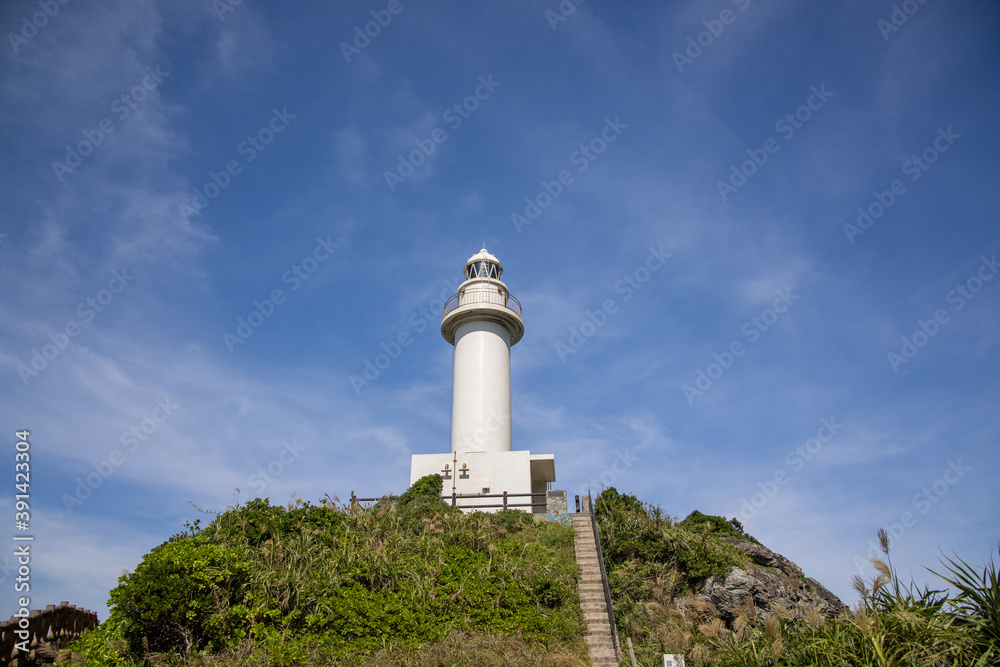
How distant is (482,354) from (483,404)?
2399 millimetres

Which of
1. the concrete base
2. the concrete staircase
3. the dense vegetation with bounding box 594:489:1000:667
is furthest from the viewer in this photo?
the concrete base

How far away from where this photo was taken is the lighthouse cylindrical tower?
26.2 m

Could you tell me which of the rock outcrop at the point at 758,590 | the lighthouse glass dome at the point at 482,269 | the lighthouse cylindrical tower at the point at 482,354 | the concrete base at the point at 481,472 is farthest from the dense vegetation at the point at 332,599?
the lighthouse glass dome at the point at 482,269

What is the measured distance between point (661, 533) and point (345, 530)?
8.78 meters

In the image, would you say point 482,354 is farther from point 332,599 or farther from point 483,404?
point 332,599

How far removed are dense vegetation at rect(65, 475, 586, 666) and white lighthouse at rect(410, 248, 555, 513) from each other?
8.08 meters

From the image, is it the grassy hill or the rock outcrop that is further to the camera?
the rock outcrop

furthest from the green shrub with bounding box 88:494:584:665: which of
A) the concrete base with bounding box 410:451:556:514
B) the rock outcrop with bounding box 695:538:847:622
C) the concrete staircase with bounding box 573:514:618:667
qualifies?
the concrete base with bounding box 410:451:556:514

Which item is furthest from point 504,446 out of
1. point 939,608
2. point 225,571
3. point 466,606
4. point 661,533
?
point 939,608

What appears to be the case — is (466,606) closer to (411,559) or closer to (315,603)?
(411,559)

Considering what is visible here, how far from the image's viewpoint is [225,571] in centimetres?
1120

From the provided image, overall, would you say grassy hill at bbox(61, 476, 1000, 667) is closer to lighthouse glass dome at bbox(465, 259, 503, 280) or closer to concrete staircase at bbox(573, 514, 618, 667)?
concrete staircase at bbox(573, 514, 618, 667)

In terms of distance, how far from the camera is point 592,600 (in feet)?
45.8

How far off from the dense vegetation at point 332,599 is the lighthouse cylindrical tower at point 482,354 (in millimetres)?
10119
